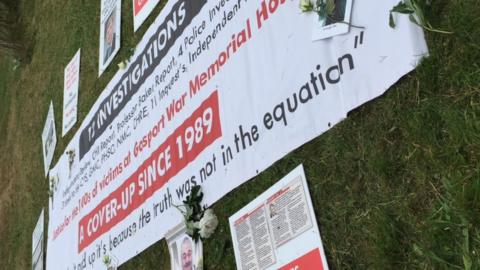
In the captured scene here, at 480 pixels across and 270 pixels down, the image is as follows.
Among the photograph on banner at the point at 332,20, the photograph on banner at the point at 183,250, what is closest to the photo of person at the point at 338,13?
the photograph on banner at the point at 332,20

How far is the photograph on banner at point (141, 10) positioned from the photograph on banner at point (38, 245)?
1.76 m

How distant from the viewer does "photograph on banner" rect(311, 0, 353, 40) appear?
1486 millimetres

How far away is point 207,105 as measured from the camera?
2.08 meters

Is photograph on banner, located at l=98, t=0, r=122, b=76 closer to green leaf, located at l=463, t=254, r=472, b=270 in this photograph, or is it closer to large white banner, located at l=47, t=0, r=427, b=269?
large white banner, located at l=47, t=0, r=427, b=269

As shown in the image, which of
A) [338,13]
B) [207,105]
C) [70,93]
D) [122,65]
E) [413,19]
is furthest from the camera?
[70,93]

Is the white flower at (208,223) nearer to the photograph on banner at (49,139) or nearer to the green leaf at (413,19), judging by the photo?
the green leaf at (413,19)

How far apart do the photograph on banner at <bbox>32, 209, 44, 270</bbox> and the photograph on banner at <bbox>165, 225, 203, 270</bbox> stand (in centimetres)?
192

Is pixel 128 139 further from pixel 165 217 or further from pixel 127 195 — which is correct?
pixel 165 217

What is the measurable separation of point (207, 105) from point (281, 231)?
2.23ft

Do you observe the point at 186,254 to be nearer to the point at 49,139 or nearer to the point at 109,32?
the point at 109,32

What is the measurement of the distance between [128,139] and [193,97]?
66 centimetres

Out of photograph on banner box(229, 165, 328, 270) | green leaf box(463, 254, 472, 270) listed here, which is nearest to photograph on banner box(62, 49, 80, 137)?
photograph on banner box(229, 165, 328, 270)

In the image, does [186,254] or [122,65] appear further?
[122,65]

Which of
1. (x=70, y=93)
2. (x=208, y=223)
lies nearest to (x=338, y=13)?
(x=208, y=223)
